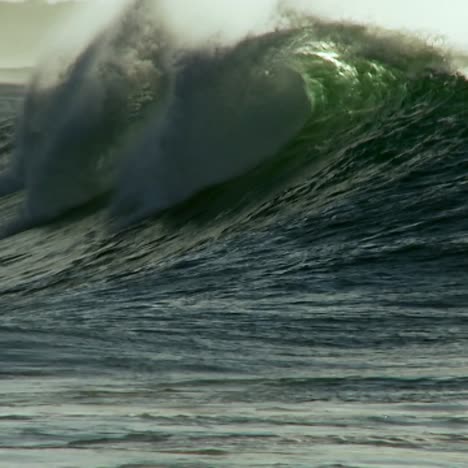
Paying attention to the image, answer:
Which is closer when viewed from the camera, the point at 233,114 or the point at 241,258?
the point at 241,258

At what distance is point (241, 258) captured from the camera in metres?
10.9

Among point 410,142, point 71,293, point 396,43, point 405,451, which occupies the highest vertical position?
point 396,43

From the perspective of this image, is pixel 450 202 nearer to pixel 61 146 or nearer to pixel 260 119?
pixel 260 119

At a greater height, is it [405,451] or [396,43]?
[396,43]

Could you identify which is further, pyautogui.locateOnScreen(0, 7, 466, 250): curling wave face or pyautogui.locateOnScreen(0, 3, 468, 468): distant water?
pyautogui.locateOnScreen(0, 7, 466, 250): curling wave face

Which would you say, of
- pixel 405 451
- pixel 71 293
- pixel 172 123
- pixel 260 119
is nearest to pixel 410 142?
pixel 260 119

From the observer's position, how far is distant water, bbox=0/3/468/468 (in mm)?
5742

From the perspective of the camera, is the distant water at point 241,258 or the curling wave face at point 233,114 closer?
the distant water at point 241,258

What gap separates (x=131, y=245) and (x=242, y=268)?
2.53 m

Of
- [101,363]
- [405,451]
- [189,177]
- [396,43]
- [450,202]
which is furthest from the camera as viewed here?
[396,43]

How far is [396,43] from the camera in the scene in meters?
16.0

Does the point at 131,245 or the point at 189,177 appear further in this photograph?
the point at 189,177

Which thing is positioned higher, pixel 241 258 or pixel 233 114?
pixel 233 114

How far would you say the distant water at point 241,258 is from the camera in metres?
5.74
